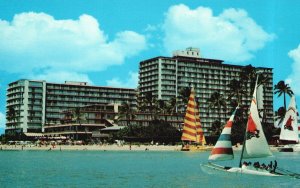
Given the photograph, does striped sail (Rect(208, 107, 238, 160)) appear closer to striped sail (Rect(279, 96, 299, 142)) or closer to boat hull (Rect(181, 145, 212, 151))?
striped sail (Rect(279, 96, 299, 142))

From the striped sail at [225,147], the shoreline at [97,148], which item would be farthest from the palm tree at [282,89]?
the striped sail at [225,147]

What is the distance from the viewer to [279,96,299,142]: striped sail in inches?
5026

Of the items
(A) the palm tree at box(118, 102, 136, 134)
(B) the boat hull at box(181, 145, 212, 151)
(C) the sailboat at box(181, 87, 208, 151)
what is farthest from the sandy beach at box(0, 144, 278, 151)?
(A) the palm tree at box(118, 102, 136, 134)

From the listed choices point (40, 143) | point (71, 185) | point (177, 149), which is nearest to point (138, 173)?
point (71, 185)

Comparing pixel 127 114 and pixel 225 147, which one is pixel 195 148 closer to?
pixel 127 114

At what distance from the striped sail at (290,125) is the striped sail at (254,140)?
73.2m

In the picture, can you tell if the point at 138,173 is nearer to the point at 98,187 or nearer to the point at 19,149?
the point at 98,187

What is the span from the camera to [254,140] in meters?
54.1

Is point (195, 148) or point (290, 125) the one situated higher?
point (290, 125)

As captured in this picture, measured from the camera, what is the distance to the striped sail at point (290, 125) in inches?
5026

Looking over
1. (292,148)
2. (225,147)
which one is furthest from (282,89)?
(225,147)

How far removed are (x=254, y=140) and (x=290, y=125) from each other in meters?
80.6

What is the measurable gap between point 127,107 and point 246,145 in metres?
140

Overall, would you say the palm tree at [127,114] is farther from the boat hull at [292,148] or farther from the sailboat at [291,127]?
the sailboat at [291,127]
